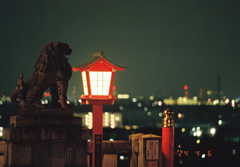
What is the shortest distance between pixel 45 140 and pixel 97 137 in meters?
1.32

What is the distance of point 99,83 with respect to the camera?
8680 millimetres

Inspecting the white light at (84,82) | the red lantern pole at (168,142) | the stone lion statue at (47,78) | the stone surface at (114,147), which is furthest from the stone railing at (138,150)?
the stone lion statue at (47,78)

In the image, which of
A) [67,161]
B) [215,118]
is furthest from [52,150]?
[215,118]

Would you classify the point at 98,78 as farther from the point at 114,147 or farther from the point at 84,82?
the point at 114,147

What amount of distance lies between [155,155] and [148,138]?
506mm

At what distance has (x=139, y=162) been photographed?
Result: 9086 mm

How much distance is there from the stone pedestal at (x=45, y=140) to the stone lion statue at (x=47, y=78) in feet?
1.10

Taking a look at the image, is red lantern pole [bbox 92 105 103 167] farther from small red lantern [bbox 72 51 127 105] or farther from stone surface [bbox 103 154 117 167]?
stone surface [bbox 103 154 117 167]

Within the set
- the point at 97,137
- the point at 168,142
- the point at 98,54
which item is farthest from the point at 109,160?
the point at 98,54

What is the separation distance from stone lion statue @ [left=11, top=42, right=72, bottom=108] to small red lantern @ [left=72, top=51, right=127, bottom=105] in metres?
0.53

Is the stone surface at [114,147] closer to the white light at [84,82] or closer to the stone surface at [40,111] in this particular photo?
the stone surface at [40,111]

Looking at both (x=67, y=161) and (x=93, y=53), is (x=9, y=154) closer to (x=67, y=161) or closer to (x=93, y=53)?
(x=67, y=161)

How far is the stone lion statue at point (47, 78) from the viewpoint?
8.86 meters

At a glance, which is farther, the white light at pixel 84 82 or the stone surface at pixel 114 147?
the stone surface at pixel 114 147
